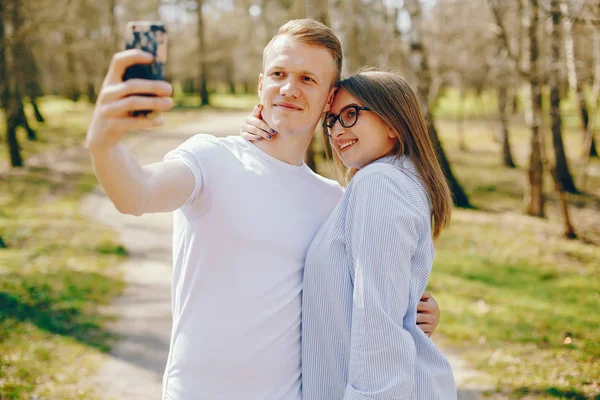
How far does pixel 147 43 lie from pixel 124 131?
0.67 ft

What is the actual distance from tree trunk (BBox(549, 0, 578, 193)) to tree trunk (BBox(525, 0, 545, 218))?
31 cm

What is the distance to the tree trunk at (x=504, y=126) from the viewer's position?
50.8 ft

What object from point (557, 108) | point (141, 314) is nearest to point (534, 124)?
point (557, 108)

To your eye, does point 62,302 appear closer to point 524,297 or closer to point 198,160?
point 198,160

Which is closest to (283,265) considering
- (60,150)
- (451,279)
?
(451,279)

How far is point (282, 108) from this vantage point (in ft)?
7.11

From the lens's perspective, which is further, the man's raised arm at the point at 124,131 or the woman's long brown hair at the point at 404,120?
the woman's long brown hair at the point at 404,120

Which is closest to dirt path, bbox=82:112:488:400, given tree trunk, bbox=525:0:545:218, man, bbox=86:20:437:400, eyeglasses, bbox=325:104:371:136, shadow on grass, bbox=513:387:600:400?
shadow on grass, bbox=513:387:600:400

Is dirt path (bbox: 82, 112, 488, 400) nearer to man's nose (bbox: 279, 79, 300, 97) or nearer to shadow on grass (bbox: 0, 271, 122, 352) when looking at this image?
shadow on grass (bbox: 0, 271, 122, 352)

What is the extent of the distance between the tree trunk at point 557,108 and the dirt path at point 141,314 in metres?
6.26

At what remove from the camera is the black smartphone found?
4.03 ft

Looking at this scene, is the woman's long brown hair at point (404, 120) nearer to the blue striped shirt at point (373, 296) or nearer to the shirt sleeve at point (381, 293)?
the blue striped shirt at point (373, 296)

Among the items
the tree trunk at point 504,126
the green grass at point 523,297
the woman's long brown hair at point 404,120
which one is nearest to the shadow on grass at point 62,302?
the green grass at point 523,297

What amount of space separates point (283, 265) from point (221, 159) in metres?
0.45
